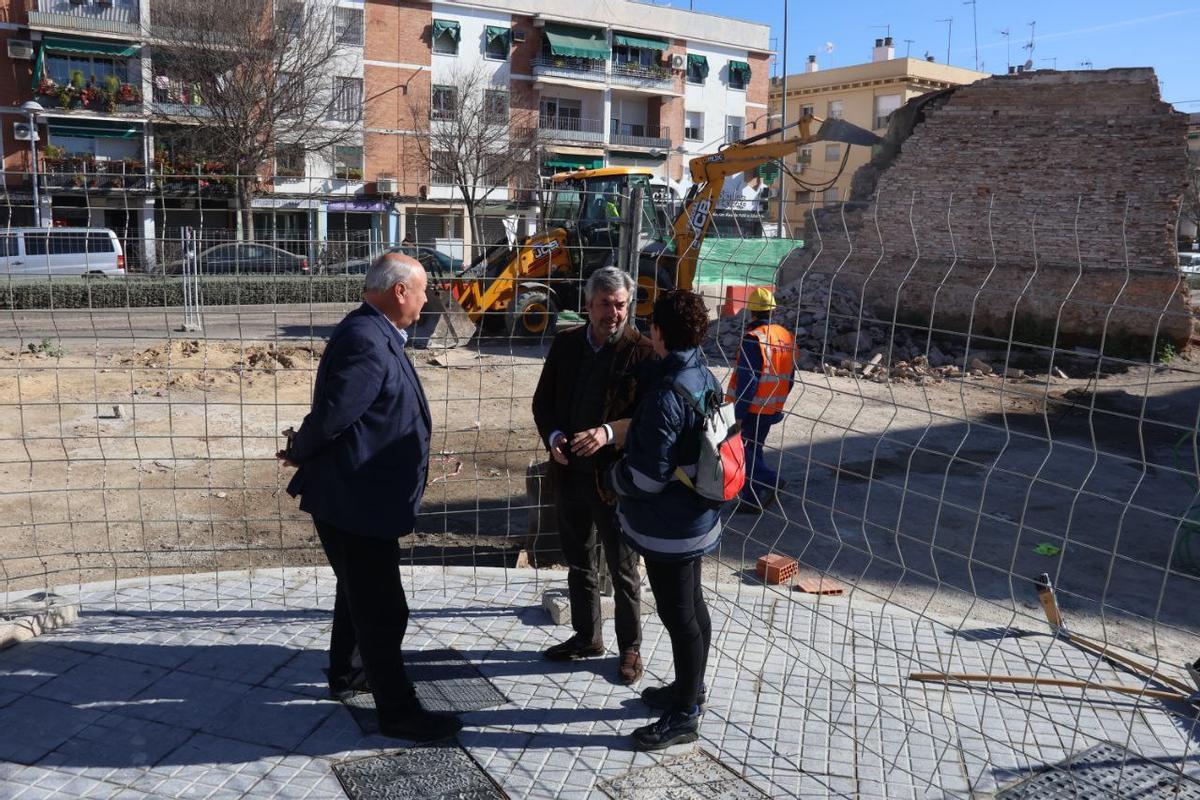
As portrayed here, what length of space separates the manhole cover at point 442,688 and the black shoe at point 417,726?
94mm

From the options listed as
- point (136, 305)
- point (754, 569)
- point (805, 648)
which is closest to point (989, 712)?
point (805, 648)

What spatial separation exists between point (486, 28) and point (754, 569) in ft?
126

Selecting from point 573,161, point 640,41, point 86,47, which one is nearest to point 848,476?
point 86,47

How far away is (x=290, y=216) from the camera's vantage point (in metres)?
34.2


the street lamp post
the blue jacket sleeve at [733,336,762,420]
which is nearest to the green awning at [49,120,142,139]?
the street lamp post

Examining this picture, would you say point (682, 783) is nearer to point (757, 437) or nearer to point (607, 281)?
point (607, 281)

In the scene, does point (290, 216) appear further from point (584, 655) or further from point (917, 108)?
point (584, 655)

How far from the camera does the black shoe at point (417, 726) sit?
360cm

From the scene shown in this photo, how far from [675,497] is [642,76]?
1713 inches

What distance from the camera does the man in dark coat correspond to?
13.1 feet

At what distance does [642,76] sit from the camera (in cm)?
4438

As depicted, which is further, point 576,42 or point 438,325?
point 576,42

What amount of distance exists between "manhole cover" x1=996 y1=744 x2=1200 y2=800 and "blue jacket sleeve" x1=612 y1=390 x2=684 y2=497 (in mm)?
1588

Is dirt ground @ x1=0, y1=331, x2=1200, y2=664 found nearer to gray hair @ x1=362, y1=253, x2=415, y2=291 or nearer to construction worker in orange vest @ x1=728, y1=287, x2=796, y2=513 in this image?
construction worker in orange vest @ x1=728, y1=287, x2=796, y2=513
